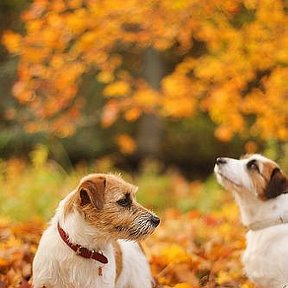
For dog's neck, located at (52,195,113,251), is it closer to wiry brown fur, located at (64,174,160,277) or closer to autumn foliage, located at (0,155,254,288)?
wiry brown fur, located at (64,174,160,277)

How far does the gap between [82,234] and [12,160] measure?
10.3 m

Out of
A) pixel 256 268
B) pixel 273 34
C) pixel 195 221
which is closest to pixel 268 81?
pixel 273 34

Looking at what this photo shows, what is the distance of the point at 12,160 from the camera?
14805 millimetres

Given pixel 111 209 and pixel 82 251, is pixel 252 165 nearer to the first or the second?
pixel 111 209

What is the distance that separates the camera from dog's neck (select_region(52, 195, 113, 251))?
4781 mm

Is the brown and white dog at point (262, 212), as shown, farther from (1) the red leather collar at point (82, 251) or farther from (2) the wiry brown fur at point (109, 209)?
(1) the red leather collar at point (82, 251)

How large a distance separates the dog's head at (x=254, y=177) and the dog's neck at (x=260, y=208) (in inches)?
1.7

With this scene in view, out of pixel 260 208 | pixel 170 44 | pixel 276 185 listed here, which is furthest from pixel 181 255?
pixel 170 44

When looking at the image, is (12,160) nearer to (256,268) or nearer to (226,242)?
(226,242)

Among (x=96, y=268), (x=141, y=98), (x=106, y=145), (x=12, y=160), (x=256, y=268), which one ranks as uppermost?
(x=96, y=268)

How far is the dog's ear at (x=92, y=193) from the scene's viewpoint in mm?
4695

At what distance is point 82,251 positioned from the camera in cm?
484

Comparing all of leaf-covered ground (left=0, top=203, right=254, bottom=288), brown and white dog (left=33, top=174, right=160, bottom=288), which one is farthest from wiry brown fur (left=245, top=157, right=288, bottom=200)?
brown and white dog (left=33, top=174, right=160, bottom=288)

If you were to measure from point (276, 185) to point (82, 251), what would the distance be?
5.69ft
